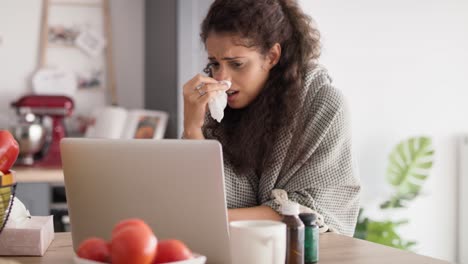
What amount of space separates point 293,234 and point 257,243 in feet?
0.37

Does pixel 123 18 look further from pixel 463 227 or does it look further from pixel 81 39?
pixel 463 227

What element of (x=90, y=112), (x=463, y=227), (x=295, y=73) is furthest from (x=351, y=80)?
(x=295, y=73)

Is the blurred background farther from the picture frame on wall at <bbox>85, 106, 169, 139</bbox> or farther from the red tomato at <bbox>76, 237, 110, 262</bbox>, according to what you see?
the red tomato at <bbox>76, 237, 110, 262</bbox>

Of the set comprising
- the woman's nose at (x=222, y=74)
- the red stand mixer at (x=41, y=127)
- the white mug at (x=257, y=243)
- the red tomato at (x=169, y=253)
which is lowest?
the red stand mixer at (x=41, y=127)

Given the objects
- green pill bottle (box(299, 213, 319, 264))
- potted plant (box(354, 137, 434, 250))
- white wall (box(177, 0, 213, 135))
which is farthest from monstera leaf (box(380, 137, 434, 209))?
green pill bottle (box(299, 213, 319, 264))

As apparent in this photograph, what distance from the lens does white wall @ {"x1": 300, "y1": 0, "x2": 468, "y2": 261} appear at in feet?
13.5

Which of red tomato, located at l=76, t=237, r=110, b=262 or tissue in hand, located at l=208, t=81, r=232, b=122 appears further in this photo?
tissue in hand, located at l=208, t=81, r=232, b=122

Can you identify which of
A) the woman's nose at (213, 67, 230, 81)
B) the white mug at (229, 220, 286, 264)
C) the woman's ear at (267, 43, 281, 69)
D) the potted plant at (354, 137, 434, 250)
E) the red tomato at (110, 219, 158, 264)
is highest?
the woman's ear at (267, 43, 281, 69)

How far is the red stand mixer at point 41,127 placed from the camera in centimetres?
380

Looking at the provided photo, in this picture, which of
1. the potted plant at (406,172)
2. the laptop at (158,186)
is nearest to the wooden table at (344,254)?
the laptop at (158,186)

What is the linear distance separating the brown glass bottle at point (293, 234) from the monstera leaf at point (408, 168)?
2.83 m

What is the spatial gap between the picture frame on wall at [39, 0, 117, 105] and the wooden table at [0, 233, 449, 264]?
259 centimetres

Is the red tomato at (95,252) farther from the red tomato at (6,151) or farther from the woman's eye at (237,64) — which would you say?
the woman's eye at (237,64)

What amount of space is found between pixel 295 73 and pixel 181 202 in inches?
35.3
